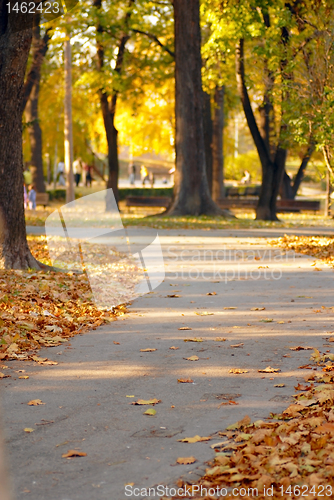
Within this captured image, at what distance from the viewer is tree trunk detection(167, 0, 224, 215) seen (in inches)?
860

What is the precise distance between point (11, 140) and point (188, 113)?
1277cm

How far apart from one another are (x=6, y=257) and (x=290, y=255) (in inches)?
258

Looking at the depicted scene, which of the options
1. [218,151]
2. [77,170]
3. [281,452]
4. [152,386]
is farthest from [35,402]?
[77,170]

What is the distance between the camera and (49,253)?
13.2 meters

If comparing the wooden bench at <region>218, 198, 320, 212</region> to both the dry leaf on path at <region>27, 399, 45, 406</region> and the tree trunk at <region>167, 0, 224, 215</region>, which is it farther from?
the dry leaf on path at <region>27, 399, 45, 406</region>

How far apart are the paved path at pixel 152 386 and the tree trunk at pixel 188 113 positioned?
41.3 feet

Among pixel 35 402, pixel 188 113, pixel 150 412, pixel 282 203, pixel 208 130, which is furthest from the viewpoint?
pixel 282 203

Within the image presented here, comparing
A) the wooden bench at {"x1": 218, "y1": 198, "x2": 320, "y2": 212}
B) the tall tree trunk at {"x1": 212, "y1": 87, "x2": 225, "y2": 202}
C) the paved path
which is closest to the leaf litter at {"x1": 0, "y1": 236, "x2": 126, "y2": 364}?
the paved path

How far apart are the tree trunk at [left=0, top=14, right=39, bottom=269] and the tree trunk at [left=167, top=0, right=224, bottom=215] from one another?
1247 centimetres

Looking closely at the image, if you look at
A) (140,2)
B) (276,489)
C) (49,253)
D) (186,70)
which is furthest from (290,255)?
(140,2)

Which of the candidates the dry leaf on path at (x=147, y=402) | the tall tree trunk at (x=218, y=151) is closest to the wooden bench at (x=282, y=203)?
the tall tree trunk at (x=218, y=151)

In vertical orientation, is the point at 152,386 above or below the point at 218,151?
below

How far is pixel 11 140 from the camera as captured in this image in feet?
32.5

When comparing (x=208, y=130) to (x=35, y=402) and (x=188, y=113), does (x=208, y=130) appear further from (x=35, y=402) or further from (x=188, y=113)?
(x=35, y=402)
